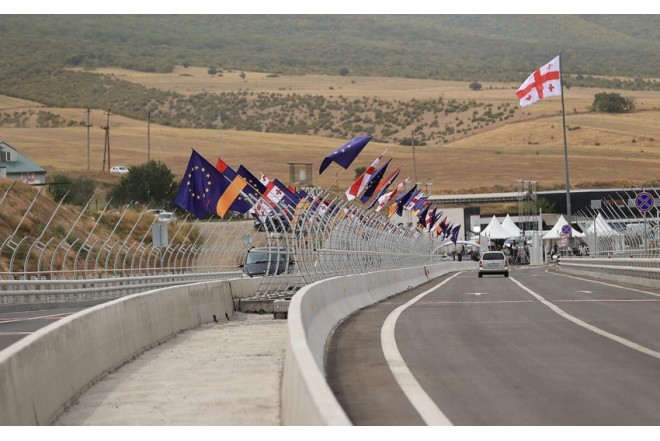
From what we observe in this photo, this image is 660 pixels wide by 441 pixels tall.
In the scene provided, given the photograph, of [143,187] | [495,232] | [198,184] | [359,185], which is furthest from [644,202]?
[143,187]

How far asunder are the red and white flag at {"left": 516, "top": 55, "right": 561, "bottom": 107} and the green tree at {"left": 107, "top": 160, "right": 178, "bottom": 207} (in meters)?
42.6

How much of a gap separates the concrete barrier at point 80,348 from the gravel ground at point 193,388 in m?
0.18

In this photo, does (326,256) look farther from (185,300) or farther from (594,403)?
(594,403)

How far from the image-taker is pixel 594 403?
460 inches

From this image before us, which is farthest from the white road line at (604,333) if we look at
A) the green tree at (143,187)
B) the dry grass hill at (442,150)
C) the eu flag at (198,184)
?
the dry grass hill at (442,150)

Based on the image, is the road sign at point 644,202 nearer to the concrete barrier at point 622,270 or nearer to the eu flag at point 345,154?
the concrete barrier at point 622,270

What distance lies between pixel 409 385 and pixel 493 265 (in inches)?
1917

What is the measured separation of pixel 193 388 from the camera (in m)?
14.0

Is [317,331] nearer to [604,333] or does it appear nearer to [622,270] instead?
[604,333]

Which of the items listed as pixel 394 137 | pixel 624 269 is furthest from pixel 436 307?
pixel 394 137

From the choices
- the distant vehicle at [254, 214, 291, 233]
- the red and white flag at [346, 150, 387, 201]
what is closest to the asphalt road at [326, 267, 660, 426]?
the distant vehicle at [254, 214, 291, 233]

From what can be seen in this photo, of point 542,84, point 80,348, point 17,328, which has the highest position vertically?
point 542,84

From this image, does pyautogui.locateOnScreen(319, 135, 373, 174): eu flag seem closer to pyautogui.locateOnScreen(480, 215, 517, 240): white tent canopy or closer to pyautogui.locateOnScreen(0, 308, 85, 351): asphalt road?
pyautogui.locateOnScreen(0, 308, 85, 351): asphalt road

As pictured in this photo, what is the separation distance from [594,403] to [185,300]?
1272 centimetres
